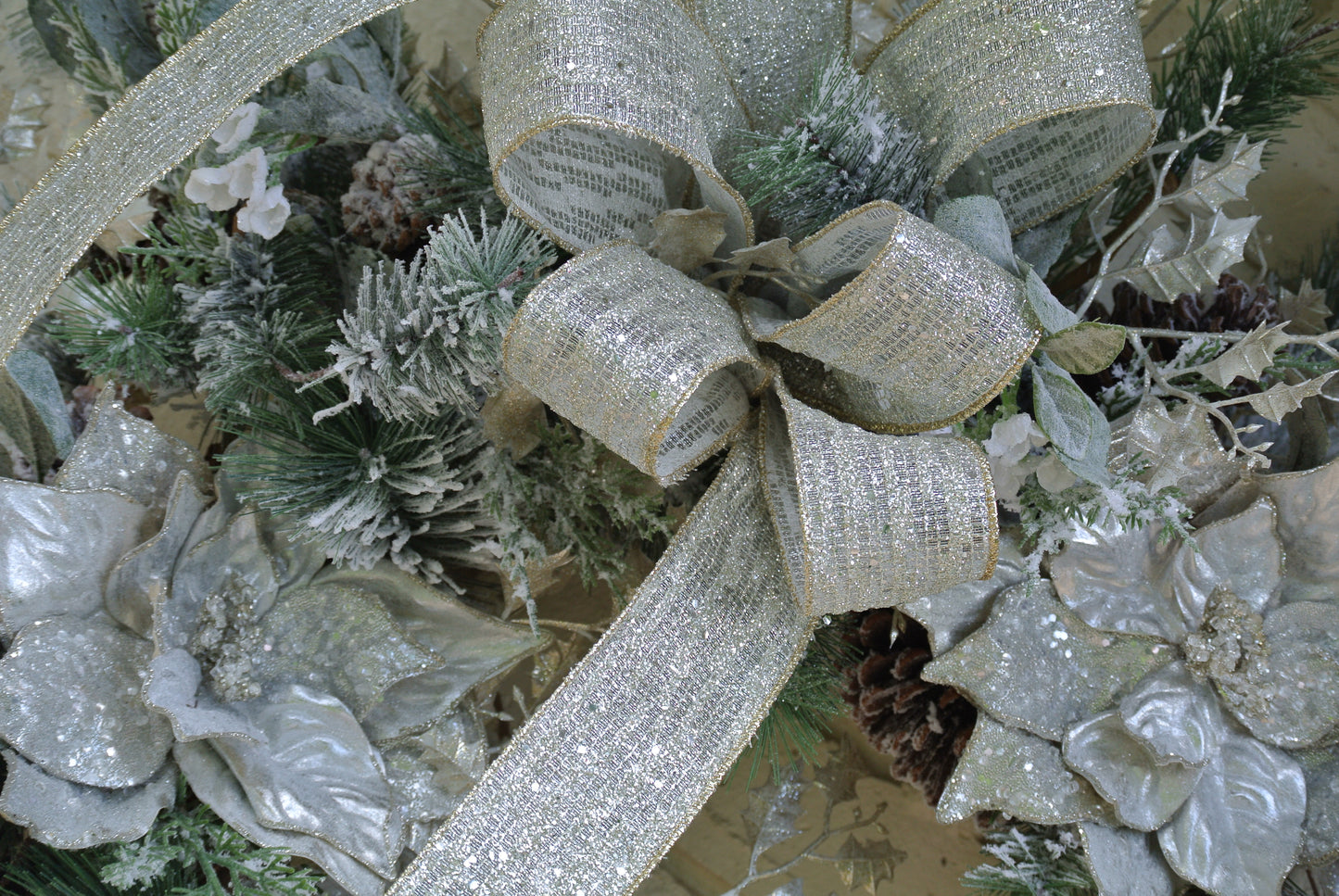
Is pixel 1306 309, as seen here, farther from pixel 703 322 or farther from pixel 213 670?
pixel 213 670

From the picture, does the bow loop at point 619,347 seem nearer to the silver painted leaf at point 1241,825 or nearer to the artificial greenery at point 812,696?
the artificial greenery at point 812,696

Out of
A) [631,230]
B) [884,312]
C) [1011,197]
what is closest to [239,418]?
[631,230]

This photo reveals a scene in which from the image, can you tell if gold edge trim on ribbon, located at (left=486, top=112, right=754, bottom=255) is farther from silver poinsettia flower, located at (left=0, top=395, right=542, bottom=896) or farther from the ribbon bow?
silver poinsettia flower, located at (left=0, top=395, right=542, bottom=896)

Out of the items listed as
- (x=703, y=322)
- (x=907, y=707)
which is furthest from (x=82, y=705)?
(x=907, y=707)

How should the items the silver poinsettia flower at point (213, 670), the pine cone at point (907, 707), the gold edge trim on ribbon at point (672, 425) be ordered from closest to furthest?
the gold edge trim on ribbon at point (672, 425) < the silver poinsettia flower at point (213, 670) < the pine cone at point (907, 707)

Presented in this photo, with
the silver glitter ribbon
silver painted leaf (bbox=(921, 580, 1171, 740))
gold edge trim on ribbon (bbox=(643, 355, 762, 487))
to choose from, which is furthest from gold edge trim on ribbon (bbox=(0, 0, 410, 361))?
silver painted leaf (bbox=(921, 580, 1171, 740))

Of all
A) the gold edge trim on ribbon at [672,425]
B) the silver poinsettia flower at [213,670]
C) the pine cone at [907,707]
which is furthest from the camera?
the pine cone at [907,707]

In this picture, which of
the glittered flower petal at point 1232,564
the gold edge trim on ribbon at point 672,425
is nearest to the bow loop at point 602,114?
the gold edge trim on ribbon at point 672,425
